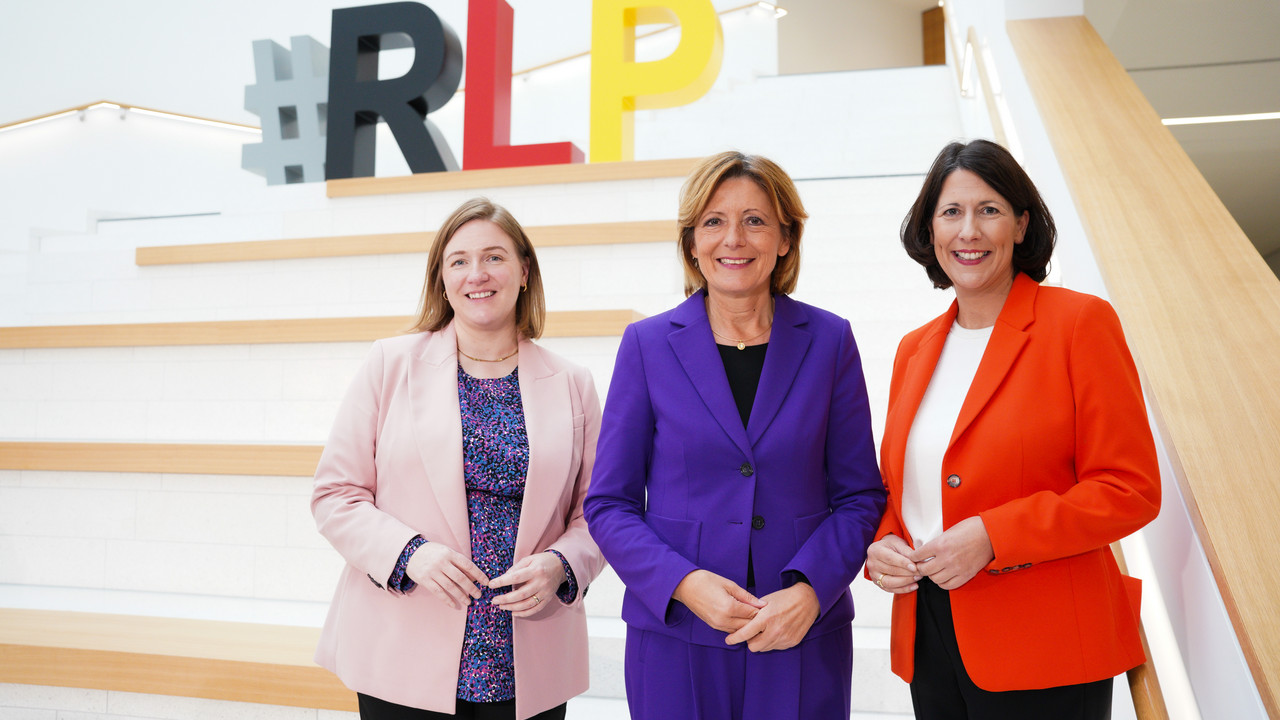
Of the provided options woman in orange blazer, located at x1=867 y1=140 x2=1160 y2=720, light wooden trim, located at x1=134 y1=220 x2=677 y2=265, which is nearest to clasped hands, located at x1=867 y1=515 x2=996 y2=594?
woman in orange blazer, located at x1=867 y1=140 x2=1160 y2=720

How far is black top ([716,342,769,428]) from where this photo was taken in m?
1.43

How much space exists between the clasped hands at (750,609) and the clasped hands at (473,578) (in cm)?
31

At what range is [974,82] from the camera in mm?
4336

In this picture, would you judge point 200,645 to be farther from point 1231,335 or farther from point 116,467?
point 1231,335

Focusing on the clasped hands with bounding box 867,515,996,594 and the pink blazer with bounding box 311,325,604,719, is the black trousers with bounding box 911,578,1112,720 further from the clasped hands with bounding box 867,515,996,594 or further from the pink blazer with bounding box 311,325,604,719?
the pink blazer with bounding box 311,325,604,719

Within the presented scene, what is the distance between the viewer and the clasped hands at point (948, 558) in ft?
4.00

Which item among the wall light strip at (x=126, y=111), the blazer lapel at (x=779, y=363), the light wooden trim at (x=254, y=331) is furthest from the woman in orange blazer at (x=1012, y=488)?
the wall light strip at (x=126, y=111)

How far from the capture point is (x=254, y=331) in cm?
299

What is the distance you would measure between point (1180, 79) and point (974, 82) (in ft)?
6.13

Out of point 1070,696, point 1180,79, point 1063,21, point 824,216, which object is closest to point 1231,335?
→ point 1070,696

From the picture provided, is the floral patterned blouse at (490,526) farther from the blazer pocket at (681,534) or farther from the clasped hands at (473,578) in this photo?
the blazer pocket at (681,534)

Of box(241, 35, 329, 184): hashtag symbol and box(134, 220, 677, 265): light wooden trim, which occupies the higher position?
box(241, 35, 329, 184): hashtag symbol

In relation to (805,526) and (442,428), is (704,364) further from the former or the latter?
(442,428)

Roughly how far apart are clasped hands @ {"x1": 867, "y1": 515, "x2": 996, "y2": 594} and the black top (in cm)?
34
